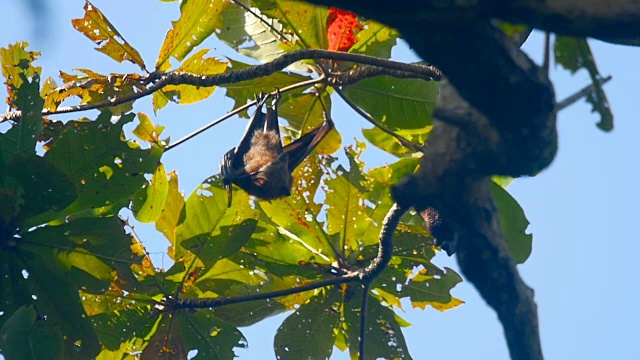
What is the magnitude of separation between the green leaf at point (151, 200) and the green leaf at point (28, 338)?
1.32 meters

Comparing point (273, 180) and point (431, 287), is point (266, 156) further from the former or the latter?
point (431, 287)

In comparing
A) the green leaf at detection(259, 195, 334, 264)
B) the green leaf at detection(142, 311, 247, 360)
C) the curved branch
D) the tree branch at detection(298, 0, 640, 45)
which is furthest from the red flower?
the tree branch at detection(298, 0, 640, 45)

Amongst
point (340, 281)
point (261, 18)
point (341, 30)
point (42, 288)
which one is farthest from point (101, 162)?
point (341, 30)

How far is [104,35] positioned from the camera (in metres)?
6.81

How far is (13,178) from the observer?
216 inches

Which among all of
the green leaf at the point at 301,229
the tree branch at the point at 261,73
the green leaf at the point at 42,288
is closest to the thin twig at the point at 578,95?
the tree branch at the point at 261,73

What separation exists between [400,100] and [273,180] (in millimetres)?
2031

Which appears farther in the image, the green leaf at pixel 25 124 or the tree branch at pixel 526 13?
the green leaf at pixel 25 124

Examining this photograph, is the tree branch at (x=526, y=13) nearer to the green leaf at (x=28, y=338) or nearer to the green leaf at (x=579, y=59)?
the green leaf at (x=579, y=59)

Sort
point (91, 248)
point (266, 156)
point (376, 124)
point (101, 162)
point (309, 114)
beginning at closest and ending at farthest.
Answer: point (101, 162), point (91, 248), point (376, 124), point (309, 114), point (266, 156)

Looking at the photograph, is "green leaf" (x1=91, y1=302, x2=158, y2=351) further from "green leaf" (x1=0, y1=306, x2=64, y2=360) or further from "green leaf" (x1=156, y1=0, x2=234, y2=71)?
"green leaf" (x1=156, y1=0, x2=234, y2=71)

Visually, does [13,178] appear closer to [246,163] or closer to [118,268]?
[118,268]

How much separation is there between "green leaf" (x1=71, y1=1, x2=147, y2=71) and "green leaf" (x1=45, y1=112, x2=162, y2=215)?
94 centimetres

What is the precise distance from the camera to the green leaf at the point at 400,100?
6395 mm
